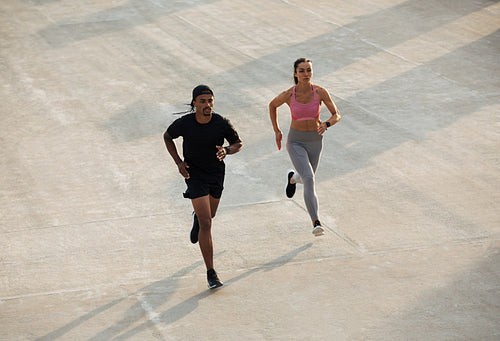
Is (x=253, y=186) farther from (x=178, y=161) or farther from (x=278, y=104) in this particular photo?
(x=178, y=161)

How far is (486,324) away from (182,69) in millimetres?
10621

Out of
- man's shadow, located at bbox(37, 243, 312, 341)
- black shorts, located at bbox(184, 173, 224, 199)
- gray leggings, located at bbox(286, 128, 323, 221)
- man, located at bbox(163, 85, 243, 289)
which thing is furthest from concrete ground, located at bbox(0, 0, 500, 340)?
black shorts, located at bbox(184, 173, 224, 199)

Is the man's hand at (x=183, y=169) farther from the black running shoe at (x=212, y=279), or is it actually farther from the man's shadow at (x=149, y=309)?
the man's shadow at (x=149, y=309)

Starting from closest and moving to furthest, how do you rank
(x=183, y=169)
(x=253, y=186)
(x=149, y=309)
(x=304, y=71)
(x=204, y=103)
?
(x=149, y=309)
(x=204, y=103)
(x=183, y=169)
(x=304, y=71)
(x=253, y=186)

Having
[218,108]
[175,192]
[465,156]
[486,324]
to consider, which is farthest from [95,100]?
[486,324]

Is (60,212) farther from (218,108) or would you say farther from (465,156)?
(465,156)

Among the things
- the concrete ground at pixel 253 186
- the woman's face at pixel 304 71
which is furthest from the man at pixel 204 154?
the woman's face at pixel 304 71

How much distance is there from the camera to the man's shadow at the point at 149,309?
6.44 metres

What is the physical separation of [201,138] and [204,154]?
178 millimetres

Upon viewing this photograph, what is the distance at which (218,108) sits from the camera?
44.1ft

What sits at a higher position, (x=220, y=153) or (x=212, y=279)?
(x=220, y=153)

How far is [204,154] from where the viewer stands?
718 centimetres

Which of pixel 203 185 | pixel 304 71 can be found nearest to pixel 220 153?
pixel 203 185

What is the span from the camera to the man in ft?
23.3
